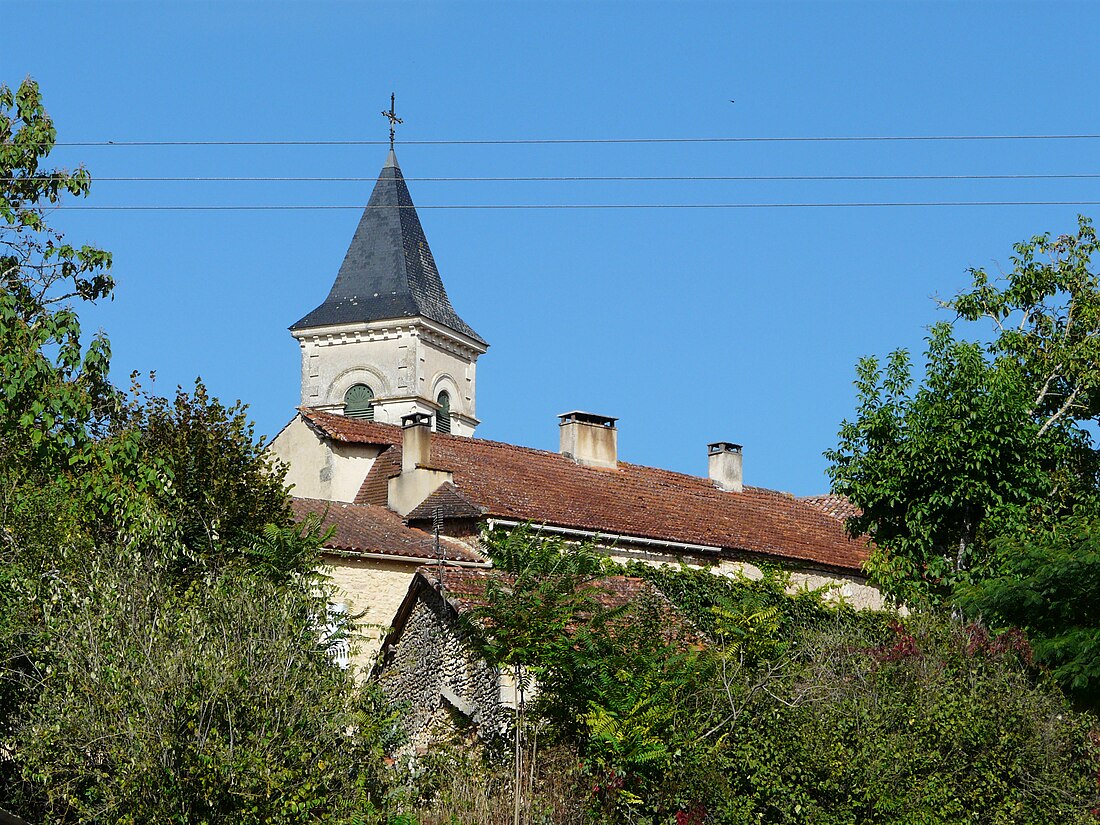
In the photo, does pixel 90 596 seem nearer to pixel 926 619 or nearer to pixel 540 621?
pixel 540 621

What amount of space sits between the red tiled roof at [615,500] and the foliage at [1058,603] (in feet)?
33.7

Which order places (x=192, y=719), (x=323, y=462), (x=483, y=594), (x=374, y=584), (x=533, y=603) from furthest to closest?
(x=323, y=462) < (x=374, y=584) < (x=483, y=594) < (x=533, y=603) < (x=192, y=719)

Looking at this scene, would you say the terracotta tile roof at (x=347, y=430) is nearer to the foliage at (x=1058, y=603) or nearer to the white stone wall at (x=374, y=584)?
the white stone wall at (x=374, y=584)

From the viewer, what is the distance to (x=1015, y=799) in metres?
18.0

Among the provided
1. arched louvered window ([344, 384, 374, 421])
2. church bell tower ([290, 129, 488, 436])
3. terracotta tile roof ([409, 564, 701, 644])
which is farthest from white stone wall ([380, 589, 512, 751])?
arched louvered window ([344, 384, 374, 421])

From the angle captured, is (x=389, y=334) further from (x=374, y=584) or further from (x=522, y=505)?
(x=374, y=584)

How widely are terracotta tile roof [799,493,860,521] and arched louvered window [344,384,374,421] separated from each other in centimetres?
2284

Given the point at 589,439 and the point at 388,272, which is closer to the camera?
the point at 589,439

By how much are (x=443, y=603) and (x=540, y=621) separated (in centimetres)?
290

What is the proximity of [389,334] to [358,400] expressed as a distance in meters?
2.91

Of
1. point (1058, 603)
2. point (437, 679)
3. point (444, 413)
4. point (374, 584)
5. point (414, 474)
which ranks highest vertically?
point (444, 413)

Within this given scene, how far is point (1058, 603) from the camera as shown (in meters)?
20.8

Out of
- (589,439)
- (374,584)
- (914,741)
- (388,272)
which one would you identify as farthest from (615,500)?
(388,272)

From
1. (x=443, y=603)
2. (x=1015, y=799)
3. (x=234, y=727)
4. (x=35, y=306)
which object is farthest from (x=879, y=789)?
(x=35, y=306)
